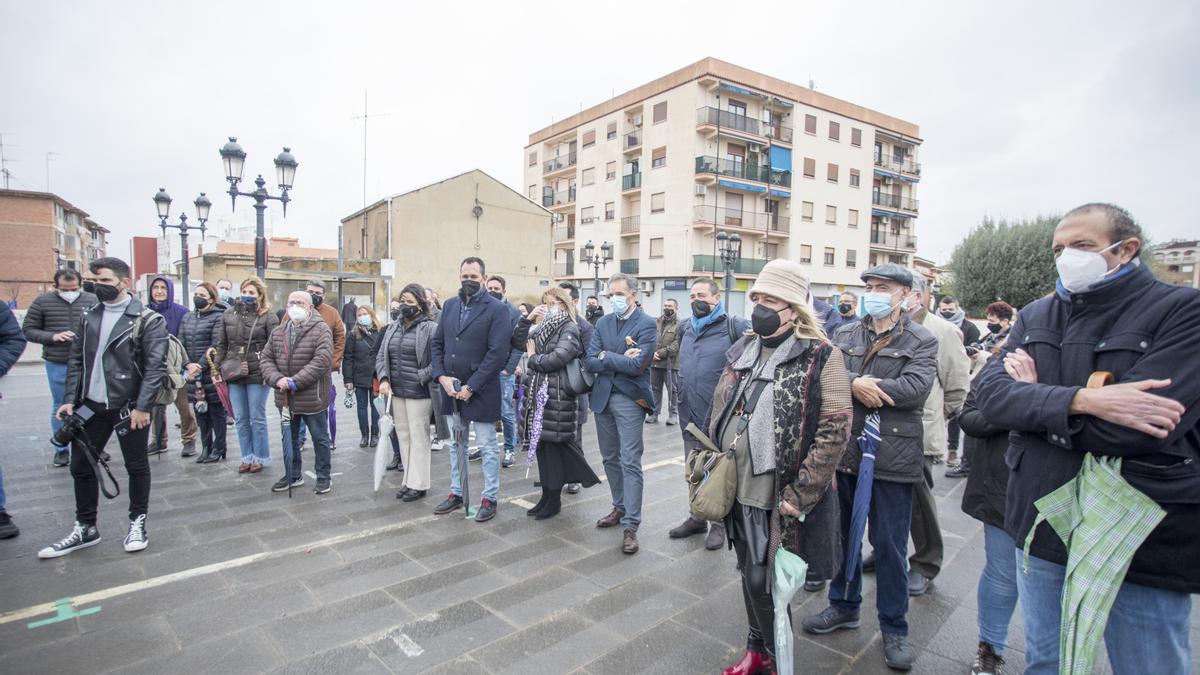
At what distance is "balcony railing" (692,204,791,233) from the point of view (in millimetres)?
36344

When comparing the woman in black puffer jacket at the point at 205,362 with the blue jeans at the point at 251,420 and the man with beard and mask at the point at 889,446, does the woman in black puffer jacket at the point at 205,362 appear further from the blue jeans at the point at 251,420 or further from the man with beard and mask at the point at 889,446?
the man with beard and mask at the point at 889,446

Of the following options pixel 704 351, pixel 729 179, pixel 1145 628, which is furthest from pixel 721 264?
pixel 1145 628

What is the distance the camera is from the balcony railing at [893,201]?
148ft

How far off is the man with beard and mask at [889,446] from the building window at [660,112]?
1476 inches

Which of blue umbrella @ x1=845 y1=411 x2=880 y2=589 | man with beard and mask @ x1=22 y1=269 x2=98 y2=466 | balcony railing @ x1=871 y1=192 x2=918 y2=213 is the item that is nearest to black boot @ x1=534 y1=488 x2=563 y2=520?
blue umbrella @ x1=845 y1=411 x2=880 y2=589

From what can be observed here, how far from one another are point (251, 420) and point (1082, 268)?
6.95 metres

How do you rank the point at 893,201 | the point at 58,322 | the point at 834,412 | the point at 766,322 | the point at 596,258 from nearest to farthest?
the point at 834,412, the point at 766,322, the point at 58,322, the point at 596,258, the point at 893,201

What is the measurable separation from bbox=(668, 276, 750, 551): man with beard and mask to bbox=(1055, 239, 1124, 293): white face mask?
2.29 meters

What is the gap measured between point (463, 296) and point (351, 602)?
2.53m

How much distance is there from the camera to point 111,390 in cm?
410

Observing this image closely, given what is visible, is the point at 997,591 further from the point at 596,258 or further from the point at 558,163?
the point at 558,163

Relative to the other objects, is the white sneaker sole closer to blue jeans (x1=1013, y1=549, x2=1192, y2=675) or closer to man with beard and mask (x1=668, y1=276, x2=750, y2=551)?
man with beard and mask (x1=668, y1=276, x2=750, y2=551)

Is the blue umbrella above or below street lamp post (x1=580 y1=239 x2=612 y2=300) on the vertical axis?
below

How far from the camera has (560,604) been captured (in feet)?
11.4
